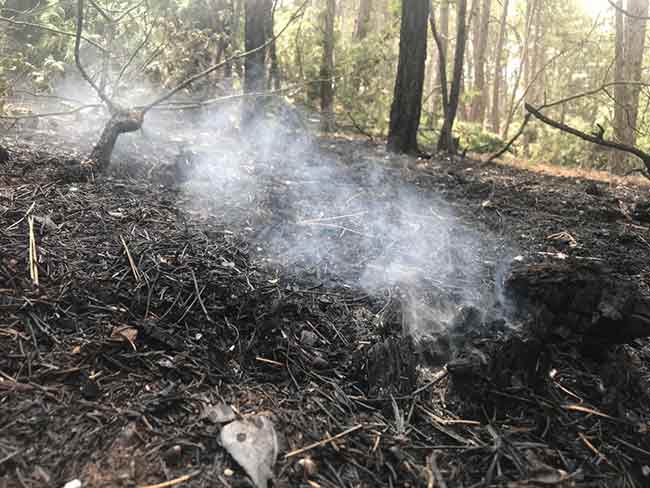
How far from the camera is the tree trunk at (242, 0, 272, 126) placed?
6637 millimetres

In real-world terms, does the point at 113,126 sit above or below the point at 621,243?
above

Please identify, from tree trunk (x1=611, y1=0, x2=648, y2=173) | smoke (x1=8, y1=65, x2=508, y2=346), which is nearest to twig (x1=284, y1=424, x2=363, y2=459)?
smoke (x1=8, y1=65, x2=508, y2=346)

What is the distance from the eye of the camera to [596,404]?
1914mm

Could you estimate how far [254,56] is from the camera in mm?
6922

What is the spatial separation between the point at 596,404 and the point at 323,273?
153 centimetres

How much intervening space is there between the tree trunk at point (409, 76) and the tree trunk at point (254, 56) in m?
1.99

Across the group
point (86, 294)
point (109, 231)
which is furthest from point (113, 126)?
point (86, 294)

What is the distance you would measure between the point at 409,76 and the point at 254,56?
237 cm

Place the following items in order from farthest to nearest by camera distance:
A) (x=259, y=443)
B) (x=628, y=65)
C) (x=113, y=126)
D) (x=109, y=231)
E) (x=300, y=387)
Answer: (x=628, y=65) → (x=113, y=126) → (x=109, y=231) → (x=300, y=387) → (x=259, y=443)

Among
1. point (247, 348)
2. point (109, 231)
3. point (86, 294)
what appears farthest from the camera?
point (109, 231)

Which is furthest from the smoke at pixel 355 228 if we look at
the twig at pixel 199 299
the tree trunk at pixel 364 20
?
the tree trunk at pixel 364 20

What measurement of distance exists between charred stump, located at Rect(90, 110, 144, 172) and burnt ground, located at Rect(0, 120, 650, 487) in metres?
0.18

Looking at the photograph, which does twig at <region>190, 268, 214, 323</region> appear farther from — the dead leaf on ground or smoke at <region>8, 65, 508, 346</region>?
the dead leaf on ground

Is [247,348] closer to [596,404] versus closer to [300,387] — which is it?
[300,387]
